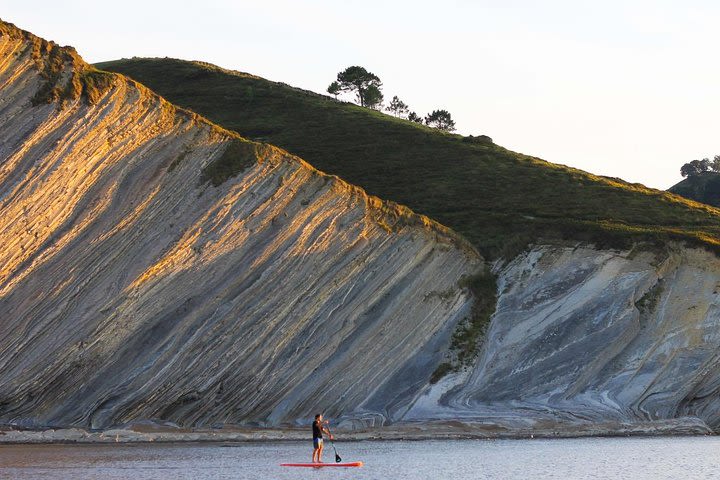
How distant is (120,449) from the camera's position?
40.8 meters

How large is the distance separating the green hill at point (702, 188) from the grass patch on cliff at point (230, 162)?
77301 mm

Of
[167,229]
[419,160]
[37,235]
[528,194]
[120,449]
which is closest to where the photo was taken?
[120,449]

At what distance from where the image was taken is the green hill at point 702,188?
123875 millimetres

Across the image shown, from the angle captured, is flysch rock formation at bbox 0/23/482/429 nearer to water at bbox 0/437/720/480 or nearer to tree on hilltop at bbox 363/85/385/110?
water at bbox 0/437/720/480

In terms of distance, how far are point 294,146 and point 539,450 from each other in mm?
49758

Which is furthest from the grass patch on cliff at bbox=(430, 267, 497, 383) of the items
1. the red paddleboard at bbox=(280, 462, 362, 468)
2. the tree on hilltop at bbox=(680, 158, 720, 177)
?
the tree on hilltop at bbox=(680, 158, 720, 177)

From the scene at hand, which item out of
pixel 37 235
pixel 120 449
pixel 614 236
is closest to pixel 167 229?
pixel 37 235

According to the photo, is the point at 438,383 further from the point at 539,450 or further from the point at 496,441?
the point at 539,450

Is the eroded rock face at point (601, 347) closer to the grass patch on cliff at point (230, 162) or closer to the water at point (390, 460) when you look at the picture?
the water at point (390, 460)

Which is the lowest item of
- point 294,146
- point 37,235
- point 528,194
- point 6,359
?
point 6,359

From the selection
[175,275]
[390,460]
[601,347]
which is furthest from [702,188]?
[390,460]

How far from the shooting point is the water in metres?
33.6

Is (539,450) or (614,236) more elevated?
(614,236)

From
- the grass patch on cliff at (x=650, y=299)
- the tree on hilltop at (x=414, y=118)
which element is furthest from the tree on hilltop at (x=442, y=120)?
the grass patch on cliff at (x=650, y=299)
